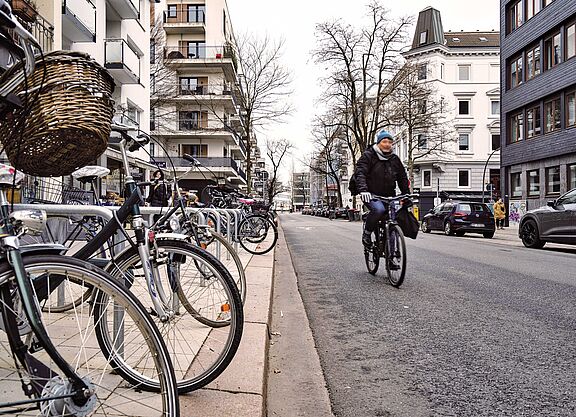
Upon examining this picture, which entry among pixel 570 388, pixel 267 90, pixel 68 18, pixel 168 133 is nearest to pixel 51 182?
pixel 570 388

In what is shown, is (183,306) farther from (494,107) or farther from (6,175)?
(494,107)

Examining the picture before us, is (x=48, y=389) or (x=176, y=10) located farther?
(x=176, y=10)

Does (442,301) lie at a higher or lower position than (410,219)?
lower

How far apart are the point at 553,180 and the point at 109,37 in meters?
22.8

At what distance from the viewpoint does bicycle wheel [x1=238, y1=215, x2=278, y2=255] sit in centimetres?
1082

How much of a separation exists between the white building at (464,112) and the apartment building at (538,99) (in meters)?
24.3

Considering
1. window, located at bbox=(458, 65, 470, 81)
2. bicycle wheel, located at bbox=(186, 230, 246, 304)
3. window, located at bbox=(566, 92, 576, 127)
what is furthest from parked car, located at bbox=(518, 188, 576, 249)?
window, located at bbox=(458, 65, 470, 81)

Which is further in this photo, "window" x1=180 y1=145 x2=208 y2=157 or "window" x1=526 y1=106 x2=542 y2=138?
"window" x1=180 y1=145 x2=208 y2=157

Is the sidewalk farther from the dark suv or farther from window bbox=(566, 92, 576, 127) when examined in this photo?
window bbox=(566, 92, 576, 127)

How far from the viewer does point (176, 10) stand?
5134 centimetres

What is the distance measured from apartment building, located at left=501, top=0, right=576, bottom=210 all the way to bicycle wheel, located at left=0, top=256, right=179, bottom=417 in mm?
27861

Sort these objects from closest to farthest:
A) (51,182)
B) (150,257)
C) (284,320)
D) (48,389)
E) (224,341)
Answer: (48,389), (150,257), (224,341), (51,182), (284,320)

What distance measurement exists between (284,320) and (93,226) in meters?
2.18

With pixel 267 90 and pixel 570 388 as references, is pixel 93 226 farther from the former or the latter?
pixel 267 90
